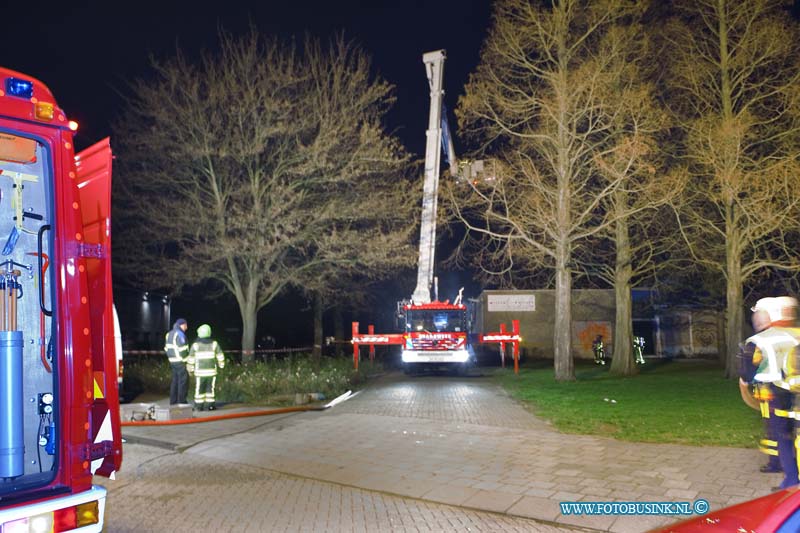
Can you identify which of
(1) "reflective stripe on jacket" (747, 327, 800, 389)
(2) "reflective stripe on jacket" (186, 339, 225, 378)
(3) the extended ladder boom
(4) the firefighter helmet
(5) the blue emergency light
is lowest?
(2) "reflective stripe on jacket" (186, 339, 225, 378)

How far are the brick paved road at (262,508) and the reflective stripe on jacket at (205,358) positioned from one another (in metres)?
4.15

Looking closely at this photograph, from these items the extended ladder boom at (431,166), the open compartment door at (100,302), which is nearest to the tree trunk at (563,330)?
the extended ladder boom at (431,166)

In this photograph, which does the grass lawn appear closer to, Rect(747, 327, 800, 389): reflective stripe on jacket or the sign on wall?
Rect(747, 327, 800, 389): reflective stripe on jacket

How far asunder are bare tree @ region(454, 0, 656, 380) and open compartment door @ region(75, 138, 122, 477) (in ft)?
45.6

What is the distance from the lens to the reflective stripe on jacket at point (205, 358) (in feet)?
39.2

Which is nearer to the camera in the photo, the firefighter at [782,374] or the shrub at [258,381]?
the firefighter at [782,374]

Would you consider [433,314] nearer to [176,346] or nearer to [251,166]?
[251,166]

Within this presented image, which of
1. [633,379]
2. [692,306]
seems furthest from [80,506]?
[692,306]

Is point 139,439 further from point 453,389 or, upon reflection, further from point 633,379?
point 633,379

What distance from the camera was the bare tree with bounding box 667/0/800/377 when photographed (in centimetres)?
1650

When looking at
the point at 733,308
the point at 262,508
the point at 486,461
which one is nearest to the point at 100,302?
the point at 262,508

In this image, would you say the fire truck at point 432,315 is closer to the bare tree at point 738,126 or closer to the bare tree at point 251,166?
the bare tree at point 251,166

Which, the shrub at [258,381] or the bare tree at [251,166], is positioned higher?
the bare tree at [251,166]

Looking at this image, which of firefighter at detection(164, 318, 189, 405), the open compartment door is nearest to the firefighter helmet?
the open compartment door
